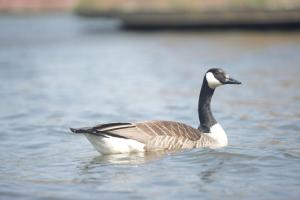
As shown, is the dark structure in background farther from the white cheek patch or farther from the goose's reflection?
the goose's reflection

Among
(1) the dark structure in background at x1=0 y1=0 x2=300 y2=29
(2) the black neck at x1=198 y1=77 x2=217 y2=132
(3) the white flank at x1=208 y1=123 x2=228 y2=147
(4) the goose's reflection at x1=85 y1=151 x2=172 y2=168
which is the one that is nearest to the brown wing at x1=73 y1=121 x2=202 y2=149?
(4) the goose's reflection at x1=85 y1=151 x2=172 y2=168

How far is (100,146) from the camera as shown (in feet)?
27.9

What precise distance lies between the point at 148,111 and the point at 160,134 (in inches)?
151

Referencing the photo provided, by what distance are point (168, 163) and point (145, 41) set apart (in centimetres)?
1912

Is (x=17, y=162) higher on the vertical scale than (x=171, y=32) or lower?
lower

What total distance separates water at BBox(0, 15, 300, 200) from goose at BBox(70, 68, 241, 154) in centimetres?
15

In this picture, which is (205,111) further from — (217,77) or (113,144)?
(113,144)

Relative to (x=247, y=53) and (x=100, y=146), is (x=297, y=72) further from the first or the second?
(x=100, y=146)

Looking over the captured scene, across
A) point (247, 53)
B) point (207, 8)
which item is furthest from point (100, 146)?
point (207, 8)

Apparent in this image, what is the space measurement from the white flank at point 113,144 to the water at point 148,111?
4.5 inches

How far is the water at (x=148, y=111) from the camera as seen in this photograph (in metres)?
7.29

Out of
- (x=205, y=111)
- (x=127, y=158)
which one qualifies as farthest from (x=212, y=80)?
(x=127, y=158)

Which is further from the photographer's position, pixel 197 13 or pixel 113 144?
pixel 197 13

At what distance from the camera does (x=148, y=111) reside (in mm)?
12688
